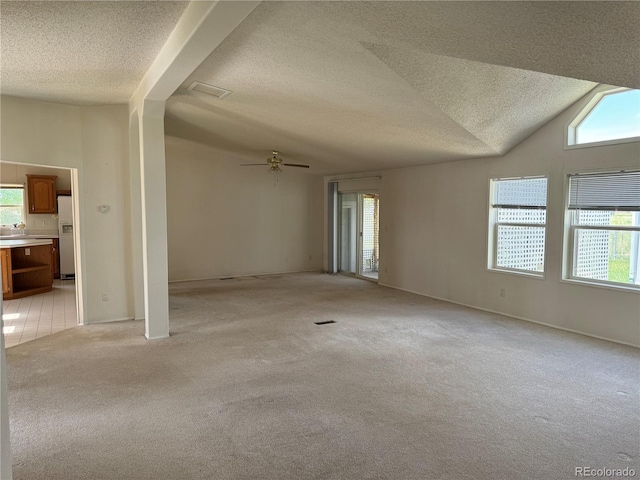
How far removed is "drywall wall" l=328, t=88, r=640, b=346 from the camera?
15.7 feet

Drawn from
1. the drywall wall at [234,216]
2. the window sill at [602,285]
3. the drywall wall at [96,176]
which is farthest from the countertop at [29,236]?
the window sill at [602,285]

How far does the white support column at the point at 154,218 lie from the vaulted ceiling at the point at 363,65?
0.52 metres

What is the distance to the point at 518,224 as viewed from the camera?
226 inches

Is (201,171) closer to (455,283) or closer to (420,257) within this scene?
(420,257)

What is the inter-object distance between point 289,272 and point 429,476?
7.66 m

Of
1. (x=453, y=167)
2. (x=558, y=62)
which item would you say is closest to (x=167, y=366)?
(x=558, y=62)

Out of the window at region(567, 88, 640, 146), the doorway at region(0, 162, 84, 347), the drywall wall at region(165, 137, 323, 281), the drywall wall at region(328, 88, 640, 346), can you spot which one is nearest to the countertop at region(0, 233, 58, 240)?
the doorway at region(0, 162, 84, 347)

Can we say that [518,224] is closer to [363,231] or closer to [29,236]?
[363,231]

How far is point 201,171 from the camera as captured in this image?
28.5ft

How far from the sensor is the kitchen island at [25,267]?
23.0 feet

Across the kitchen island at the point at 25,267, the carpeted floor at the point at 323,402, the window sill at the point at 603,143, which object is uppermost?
the window sill at the point at 603,143

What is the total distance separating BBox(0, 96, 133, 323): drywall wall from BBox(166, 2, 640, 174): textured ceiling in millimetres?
877

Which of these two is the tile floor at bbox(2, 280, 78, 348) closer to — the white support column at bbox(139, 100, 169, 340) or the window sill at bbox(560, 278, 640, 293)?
the white support column at bbox(139, 100, 169, 340)

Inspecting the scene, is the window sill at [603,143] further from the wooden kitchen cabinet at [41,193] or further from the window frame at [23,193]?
the window frame at [23,193]
